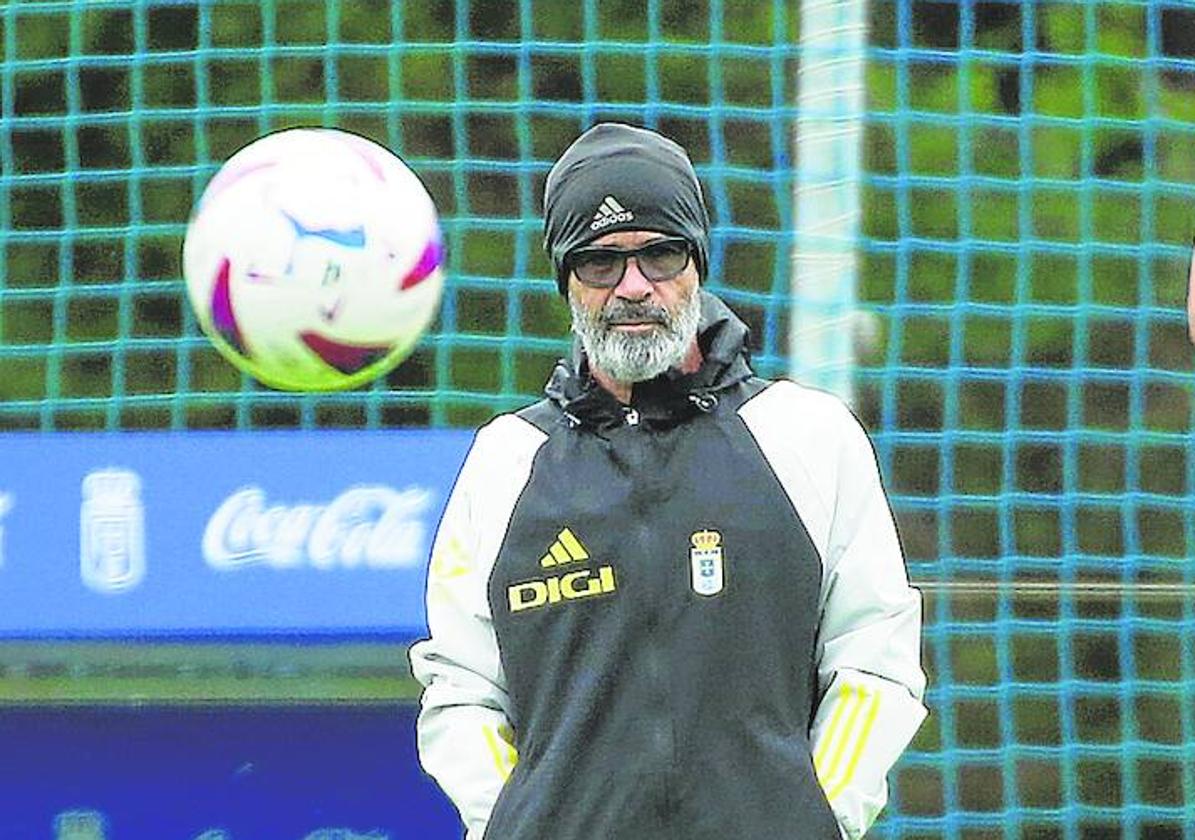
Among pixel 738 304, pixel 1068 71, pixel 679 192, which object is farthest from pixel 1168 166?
pixel 679 192

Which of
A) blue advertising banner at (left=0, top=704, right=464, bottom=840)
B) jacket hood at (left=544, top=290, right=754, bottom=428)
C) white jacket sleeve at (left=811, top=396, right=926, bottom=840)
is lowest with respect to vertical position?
blue advertising banner at (left=0, top=704, right=464, bottom=840)

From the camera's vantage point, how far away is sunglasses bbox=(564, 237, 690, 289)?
3.27 m

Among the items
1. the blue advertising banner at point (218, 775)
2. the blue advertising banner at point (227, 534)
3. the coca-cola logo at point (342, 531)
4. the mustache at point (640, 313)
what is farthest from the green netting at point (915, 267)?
the mustache at point (640, 313)

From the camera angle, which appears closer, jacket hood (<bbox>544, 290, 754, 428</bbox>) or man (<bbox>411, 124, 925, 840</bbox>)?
man (<bbox>411, 124, 925, 840</bbox>)

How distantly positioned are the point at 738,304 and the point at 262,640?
1690 mm

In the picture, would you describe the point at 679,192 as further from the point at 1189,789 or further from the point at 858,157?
the point at 1189,789

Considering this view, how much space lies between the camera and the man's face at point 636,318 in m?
3.25

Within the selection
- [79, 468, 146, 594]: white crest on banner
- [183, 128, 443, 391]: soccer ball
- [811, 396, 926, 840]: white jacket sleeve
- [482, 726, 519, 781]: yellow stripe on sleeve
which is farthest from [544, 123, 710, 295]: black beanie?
[79, 468, 146, 594]: white crest on banner

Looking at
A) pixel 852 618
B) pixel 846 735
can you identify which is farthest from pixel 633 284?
pixel 846 735

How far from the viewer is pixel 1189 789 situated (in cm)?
625

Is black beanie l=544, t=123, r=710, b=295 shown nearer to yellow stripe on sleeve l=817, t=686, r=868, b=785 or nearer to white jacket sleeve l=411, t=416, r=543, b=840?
white jacket sleeve l=411, t=416, r=543, b=840

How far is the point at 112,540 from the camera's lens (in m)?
4.84

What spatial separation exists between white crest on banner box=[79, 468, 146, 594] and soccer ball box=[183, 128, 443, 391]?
296 mm

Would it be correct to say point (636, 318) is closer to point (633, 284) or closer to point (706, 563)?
point (633, 284)
